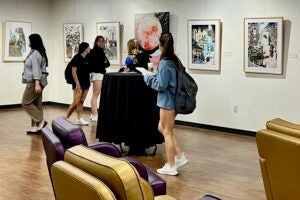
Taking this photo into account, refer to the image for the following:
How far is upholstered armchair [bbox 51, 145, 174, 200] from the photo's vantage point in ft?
6.29

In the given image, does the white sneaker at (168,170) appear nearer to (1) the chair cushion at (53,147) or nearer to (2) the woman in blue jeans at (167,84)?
(2) the woman in blue jeans at (167,84)

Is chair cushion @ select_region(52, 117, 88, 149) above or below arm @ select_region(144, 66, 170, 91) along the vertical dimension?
below

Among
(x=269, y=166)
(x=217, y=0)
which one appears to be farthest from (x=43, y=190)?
(x=217, y=0)

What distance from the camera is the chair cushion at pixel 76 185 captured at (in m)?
1.92

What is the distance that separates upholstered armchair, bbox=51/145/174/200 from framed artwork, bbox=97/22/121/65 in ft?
25.2

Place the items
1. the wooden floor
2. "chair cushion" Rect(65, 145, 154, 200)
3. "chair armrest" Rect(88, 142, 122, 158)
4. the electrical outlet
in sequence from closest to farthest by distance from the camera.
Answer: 1. "chair cushion" Rect(65, 145, 154, 200)
2. "chair armrest" Rect(88, 142, 122, 158)
3. the wooden floor
4. the electrical outlet

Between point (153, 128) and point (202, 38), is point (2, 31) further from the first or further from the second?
point (153, 128)

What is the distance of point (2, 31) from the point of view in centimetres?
1070

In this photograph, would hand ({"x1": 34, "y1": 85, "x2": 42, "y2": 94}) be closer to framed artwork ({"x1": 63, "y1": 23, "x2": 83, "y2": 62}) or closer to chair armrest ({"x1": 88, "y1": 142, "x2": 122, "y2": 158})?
framed artwork ({"x1": 63, "y1": 23, "x2": 83, "y2": 62})

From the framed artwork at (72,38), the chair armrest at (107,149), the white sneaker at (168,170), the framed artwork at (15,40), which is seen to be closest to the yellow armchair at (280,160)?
the chair armrest at (107,149)

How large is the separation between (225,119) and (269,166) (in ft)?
16.4

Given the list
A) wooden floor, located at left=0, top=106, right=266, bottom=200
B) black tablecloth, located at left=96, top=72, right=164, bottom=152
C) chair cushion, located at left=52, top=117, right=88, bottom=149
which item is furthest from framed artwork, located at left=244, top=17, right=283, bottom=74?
chair cushion, located at left=52, top=117, right=88, bottom=149

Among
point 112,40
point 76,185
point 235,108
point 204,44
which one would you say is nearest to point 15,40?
point 112,40

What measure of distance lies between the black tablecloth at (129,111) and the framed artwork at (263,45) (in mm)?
2361
